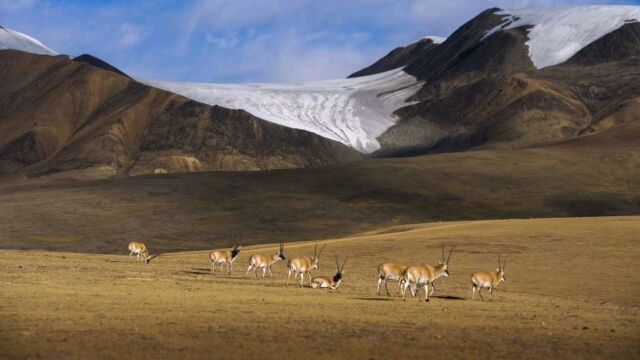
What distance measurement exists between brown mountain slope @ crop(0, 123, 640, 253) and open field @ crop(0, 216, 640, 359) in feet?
129

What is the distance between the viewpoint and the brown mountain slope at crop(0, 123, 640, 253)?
83875mm

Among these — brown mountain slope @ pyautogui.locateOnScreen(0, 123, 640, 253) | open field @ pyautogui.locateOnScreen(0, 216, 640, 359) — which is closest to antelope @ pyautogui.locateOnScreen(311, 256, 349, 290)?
open field @ pyautogui.locateOnScreen(0, 216, 640, 359)

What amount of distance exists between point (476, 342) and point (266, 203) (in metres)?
79.0

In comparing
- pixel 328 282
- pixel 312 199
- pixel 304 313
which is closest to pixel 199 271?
pixel 328 282

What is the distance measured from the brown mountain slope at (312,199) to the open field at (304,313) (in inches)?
1552

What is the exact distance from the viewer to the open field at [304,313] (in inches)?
754

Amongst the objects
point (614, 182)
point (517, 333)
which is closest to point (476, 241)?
point (517, 333)

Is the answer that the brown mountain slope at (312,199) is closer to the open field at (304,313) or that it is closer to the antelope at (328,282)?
the open field at (304,313)

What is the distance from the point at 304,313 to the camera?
24312 millimetres

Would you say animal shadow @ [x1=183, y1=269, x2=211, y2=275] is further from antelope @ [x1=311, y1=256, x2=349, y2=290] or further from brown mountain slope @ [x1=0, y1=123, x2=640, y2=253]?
brown mountain slope @ [x1=0, y1=123, x2=640, y2=253]

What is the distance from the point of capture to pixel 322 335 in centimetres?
2067

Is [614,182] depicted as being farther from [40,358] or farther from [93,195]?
[40,358]

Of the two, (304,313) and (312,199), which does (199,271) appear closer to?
(304,313)

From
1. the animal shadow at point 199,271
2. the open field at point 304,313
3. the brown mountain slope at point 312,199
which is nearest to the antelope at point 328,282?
the open field at point 304,313
